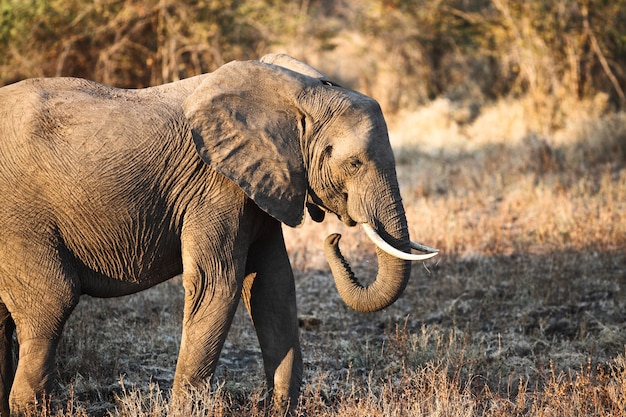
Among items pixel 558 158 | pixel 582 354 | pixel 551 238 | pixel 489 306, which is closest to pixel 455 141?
pixel 558 158

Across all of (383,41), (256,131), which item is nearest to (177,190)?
(256,131)

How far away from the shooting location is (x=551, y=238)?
9984 mm

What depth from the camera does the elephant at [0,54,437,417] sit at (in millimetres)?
4992

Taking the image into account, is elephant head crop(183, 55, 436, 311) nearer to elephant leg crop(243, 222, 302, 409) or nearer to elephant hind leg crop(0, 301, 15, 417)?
elephant leg crop(243, 222, 302, 409)

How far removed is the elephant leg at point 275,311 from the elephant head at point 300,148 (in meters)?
0.52

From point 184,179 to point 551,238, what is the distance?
19.3 feet

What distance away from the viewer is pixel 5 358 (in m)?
5.46

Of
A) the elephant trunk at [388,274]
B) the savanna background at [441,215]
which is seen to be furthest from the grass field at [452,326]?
the elephant trunk at [388,274]

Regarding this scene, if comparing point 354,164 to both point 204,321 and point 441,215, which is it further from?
point 441,215

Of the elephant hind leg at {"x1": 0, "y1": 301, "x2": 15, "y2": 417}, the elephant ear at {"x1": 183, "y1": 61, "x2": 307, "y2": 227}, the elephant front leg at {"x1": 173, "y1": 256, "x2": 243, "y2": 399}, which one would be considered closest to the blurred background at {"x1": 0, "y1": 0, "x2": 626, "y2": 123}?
the elephant hind leg at {"x1": 0, "y1": 301, "x2": 15, "y2": 417}

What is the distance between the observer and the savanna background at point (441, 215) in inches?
243

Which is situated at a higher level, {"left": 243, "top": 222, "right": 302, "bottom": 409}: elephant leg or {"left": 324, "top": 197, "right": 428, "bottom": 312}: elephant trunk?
{"left": 324, "top": 197, "right": 428, "bottom": 312}: elephant trunk

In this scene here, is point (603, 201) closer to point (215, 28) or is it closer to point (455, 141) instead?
point (455, 141)

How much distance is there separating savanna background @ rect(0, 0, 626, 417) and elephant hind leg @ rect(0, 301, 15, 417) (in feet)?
1.02
